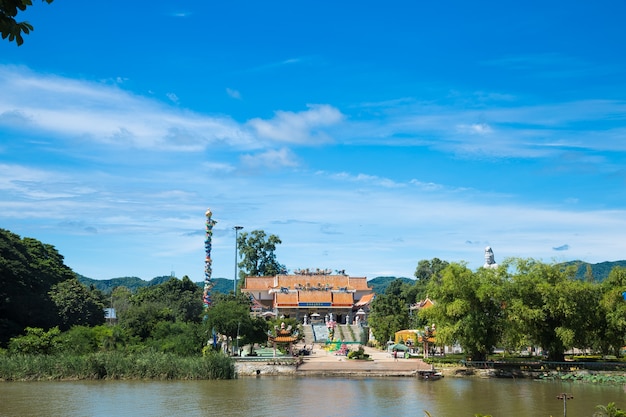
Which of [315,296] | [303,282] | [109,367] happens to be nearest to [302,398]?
[109,367]

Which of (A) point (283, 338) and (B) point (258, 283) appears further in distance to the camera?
(B) point (258, 283)

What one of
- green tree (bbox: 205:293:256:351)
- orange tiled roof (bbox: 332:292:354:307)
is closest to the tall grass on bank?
green tree (bbox: 205:293:256:351)

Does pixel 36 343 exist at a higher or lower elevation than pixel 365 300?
lower

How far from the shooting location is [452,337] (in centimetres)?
3325

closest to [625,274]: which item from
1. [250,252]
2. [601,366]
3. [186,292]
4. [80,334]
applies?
[601,366]

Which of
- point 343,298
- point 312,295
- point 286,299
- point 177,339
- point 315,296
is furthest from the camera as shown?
point 343,298

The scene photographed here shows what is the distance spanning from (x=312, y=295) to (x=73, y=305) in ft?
94.0

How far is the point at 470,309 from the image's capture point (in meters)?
33.8

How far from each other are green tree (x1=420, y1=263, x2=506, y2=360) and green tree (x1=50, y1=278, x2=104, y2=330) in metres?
25.2

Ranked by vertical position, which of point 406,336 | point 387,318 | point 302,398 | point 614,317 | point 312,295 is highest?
point 312,295

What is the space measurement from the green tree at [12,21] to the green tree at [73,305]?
1648 inches

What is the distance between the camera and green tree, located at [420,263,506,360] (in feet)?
109

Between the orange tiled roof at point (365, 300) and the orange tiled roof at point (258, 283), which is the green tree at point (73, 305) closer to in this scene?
the orange tiled roof at point (258, 283)

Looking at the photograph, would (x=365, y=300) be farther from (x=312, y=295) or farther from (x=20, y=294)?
(x=20, y=294)
